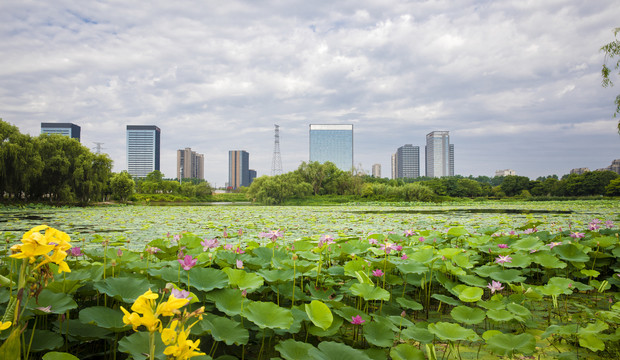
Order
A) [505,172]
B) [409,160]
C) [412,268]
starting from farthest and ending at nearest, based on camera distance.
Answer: [409,160], [505,172], [412,268]

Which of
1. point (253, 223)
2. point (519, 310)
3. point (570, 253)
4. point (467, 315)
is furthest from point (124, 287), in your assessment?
point (253, 223)

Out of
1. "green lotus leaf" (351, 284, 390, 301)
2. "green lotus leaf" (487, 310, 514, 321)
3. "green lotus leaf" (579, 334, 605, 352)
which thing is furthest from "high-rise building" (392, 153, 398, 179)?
"green lotus leaf" (351, 284, 390, 301)

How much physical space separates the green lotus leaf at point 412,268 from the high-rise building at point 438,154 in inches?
4015

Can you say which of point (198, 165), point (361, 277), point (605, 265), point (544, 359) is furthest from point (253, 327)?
point (198, 165)

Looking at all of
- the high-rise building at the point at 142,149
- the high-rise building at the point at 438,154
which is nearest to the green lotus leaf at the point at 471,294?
the high-rise building at the point at 142,149

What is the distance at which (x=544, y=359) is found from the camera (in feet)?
4.75

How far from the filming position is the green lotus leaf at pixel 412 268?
1.89m

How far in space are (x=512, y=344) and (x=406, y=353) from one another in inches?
19.4

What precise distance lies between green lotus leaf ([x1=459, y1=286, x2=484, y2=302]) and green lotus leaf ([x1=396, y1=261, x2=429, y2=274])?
9.5 inches

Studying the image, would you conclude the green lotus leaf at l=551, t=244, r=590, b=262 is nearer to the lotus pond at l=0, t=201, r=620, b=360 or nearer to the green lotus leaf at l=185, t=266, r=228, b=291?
the lotus pond at l=0, t=201, r=620, b=360

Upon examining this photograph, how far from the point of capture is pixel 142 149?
75938mm

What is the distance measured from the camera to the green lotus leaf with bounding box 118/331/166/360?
35.5 inches

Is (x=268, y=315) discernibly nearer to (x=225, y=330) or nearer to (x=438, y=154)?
(x=225, y=330)

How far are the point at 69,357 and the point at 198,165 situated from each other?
105059 millimetres
